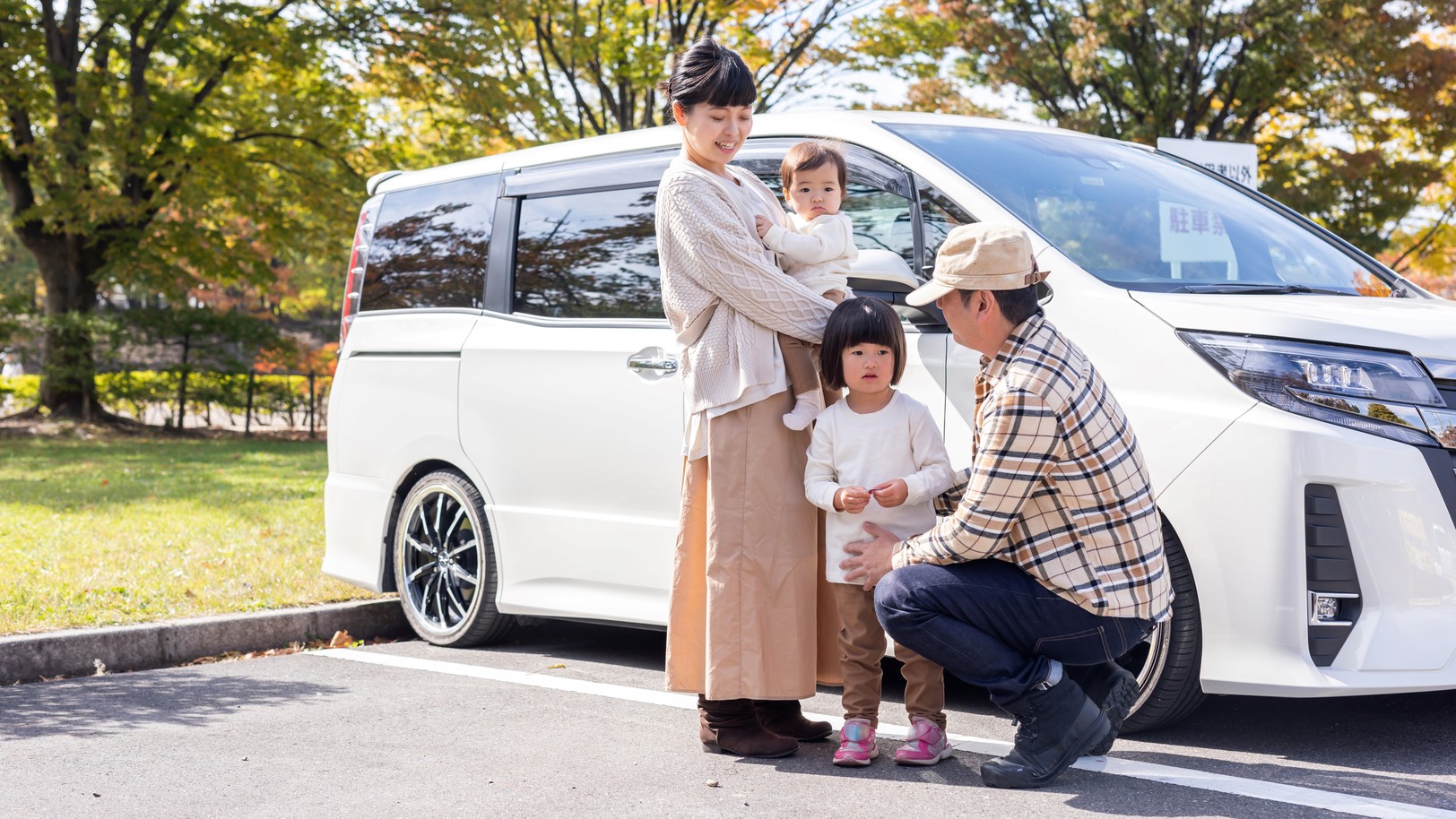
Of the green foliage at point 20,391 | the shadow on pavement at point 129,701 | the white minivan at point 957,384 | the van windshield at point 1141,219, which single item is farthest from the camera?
the green foliage at point 20,391

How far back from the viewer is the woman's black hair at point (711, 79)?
3.86 meters

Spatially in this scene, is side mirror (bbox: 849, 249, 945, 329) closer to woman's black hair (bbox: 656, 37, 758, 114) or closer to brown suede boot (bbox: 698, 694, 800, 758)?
woman's black hair (bbox: 656, 37, 758, 114)

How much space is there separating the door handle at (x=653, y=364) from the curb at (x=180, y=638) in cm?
207

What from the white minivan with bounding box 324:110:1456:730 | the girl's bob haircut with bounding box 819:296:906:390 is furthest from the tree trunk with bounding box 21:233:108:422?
the girl's bob haircut with bounding box 819:296:906:390

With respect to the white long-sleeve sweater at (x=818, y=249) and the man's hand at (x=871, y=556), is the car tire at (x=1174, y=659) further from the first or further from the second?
the white long-sleeve sweater at (x=818, y=249)

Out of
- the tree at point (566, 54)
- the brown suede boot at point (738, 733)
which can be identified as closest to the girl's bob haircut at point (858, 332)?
the brown suede boot at point (738, 733)

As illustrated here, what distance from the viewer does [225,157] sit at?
19.2 metres

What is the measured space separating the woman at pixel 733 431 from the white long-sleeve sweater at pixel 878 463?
153mm

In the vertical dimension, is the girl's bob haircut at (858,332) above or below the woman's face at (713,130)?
below

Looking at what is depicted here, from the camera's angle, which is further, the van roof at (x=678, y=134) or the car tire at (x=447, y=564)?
the car tire at (x=447, y=564)

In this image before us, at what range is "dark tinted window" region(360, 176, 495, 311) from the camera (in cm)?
584

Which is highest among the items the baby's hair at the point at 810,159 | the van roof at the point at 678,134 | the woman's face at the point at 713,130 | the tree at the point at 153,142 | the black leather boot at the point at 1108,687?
the tree at the point at 153,142

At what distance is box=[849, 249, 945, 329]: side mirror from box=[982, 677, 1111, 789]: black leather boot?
1.22 meters

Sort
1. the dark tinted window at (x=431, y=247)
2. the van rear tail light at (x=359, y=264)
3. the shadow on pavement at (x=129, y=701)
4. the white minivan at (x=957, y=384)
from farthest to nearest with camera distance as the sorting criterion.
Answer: the van rear tail light at (x=359, y=264), the dark tinted window at (x=431, y=247), the shadow on pavement at (x=129, y=701), the white minivan at (x=957, y=384)
